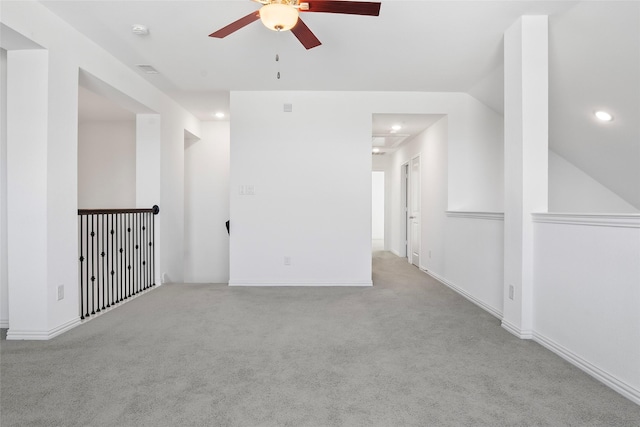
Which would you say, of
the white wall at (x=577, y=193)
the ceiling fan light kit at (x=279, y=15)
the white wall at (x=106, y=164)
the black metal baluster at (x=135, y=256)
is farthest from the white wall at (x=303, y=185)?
the ceiling fan light kit at (x=279, y=15)

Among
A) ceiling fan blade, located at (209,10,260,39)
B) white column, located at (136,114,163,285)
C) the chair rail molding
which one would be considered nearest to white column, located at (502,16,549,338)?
the chair rail molding

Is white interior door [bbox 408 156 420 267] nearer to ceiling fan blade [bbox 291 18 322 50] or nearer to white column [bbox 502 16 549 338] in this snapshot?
white column [bbox 502 16 549 338]

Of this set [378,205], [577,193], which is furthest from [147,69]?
[378,205]

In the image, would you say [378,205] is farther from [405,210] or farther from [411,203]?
[411,203]

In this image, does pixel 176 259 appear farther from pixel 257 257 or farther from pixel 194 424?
pixel 194 424

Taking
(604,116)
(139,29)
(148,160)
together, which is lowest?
(148,160)

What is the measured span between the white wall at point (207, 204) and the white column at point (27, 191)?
11.7ft

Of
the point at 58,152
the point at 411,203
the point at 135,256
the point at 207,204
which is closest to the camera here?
the point at 58,152

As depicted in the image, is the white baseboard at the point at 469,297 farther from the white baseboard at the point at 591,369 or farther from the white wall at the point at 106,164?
the white wall at the point at 106,164

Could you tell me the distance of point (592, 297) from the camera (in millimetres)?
2086

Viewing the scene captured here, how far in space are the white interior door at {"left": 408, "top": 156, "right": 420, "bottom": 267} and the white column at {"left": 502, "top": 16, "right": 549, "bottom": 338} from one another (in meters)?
3.29

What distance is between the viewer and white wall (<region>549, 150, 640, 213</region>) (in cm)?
438

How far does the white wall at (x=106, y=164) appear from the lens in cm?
569

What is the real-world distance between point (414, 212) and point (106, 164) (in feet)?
18.0
